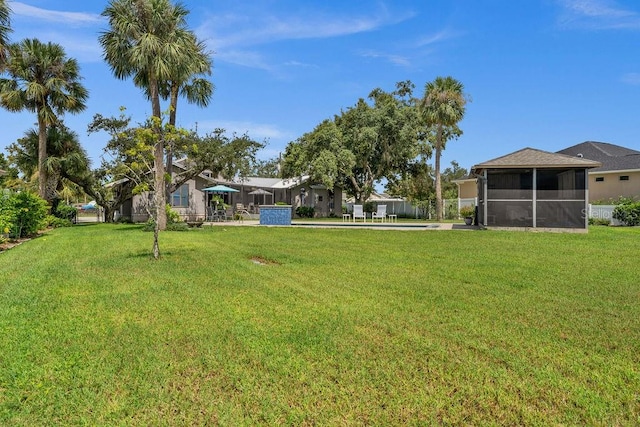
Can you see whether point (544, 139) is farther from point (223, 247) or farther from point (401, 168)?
point (223, 247)

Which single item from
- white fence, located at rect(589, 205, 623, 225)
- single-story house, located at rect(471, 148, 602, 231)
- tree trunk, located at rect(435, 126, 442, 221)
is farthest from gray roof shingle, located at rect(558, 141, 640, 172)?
single-story house, located at rect(471, 148, 602, 231)

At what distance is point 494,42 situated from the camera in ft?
48.3

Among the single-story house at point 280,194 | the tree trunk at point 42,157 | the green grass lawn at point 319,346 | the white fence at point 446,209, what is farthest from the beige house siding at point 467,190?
the tree trunk at point 42,157

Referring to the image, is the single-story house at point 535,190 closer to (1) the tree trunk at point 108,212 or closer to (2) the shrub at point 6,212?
(2) the shrub at point 6,212

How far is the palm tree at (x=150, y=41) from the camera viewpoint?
15172mm

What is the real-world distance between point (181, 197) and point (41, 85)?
342 inches

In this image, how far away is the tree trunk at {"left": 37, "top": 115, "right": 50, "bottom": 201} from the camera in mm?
18781

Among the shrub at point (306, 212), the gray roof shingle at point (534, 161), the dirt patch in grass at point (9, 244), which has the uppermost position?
the gray roof shingle at point (534, 161)

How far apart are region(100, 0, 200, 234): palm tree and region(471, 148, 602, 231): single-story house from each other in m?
12.0

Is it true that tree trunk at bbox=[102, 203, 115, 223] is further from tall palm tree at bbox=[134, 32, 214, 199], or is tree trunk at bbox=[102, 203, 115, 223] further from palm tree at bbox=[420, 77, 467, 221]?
palm tree at bbox=[420, 77, 467, 221]

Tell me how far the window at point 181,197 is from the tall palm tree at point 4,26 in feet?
40.8

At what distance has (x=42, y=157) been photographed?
1884 cm

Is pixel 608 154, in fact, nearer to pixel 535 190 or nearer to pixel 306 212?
pixel 535 190

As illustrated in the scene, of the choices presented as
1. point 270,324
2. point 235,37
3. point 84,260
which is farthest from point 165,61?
point 270,324
